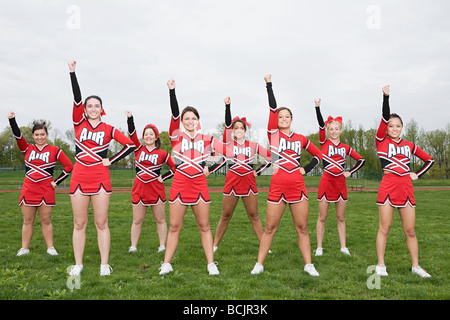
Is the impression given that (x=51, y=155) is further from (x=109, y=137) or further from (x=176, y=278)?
(x=176, y=278)

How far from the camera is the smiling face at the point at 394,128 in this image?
5.43 meters

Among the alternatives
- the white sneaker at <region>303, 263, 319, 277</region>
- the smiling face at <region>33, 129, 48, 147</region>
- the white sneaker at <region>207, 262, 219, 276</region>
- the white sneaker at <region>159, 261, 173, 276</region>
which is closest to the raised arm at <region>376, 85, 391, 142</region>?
the white sneaker at <region>303, 263, 319, 277</region>

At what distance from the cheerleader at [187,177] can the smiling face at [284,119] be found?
1238 millimetres

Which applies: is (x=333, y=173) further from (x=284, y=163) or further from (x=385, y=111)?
(x=284, y=163)

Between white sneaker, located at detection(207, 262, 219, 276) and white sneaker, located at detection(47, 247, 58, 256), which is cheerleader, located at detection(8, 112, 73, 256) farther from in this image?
white sneaker, located at detection(207, 262, 219, 276)

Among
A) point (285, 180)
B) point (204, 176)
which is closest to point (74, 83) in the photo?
point (204, 176)

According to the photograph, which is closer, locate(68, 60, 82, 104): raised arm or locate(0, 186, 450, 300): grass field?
locate(0, 186, 450, 300): grass field

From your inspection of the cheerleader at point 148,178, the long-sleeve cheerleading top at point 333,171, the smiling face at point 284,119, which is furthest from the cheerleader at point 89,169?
the long-sleeve cheerleading top at point 333,171

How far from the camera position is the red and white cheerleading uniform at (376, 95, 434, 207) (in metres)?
5.20

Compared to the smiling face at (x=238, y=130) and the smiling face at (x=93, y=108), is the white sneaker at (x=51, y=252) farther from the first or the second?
the smiling face at (x=238, y=130)

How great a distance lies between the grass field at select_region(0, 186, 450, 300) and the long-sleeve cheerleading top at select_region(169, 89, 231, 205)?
3.98ft

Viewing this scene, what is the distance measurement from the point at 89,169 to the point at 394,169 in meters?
4.75
